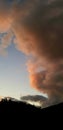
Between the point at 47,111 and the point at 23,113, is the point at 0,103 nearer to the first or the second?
the point at 23,113

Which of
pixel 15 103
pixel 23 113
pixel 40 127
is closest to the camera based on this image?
pixel 40 127

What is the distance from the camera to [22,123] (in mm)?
46594

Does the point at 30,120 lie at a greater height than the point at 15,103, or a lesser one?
lesser

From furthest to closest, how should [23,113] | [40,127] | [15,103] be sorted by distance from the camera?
[15,103]
[23,113]
[40,127]

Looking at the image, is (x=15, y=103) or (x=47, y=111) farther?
(x=15, y=103)

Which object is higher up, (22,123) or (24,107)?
(24,107)

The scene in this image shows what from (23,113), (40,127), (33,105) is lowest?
(40,127)

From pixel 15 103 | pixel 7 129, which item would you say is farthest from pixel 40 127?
pixel 15 103

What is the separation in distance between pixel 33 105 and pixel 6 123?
30.4ft

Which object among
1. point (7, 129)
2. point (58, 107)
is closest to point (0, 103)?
point (7, 129)

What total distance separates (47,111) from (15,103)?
725cm

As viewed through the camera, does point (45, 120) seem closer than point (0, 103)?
Yes

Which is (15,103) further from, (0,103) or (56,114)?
(56,114)

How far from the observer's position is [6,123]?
47.0 m
